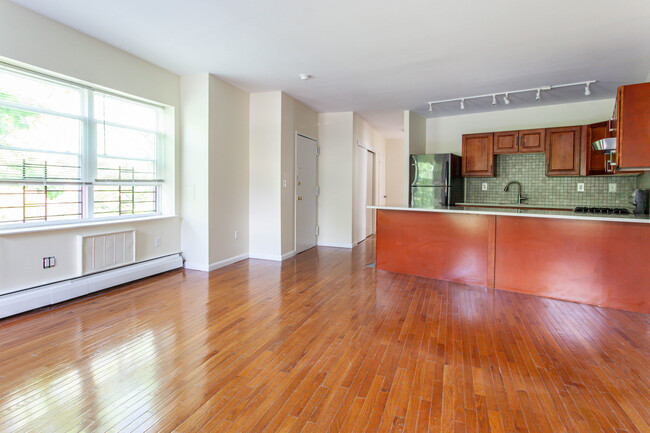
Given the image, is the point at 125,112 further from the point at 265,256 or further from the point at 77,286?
the point at 265,256

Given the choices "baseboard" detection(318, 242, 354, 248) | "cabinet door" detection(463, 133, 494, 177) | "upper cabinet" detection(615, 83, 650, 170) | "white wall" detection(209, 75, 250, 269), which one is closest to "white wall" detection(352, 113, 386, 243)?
"baseboard" detection(318, 242, 354, 248)

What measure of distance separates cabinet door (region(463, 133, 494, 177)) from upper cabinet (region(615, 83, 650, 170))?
2606 mm

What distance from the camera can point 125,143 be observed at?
4.22 m

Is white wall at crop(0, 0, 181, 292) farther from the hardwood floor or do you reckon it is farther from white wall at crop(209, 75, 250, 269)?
white wall at crop(209, 75, 250, 269)

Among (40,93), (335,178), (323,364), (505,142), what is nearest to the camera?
(323,364)

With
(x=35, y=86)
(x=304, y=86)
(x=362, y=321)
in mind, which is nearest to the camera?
(x=362, y=321)

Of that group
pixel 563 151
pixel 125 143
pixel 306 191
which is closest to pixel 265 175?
pixel 306 191

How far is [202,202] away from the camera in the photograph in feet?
15.6

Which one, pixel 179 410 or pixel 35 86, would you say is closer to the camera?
pixel 179 410

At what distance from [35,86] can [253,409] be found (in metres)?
3.61

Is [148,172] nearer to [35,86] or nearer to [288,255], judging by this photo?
[35,86]

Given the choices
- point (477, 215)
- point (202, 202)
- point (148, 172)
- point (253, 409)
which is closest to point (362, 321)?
point (253, 409)

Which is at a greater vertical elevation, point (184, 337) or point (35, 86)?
point (35, 86)

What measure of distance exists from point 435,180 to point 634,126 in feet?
9.83
